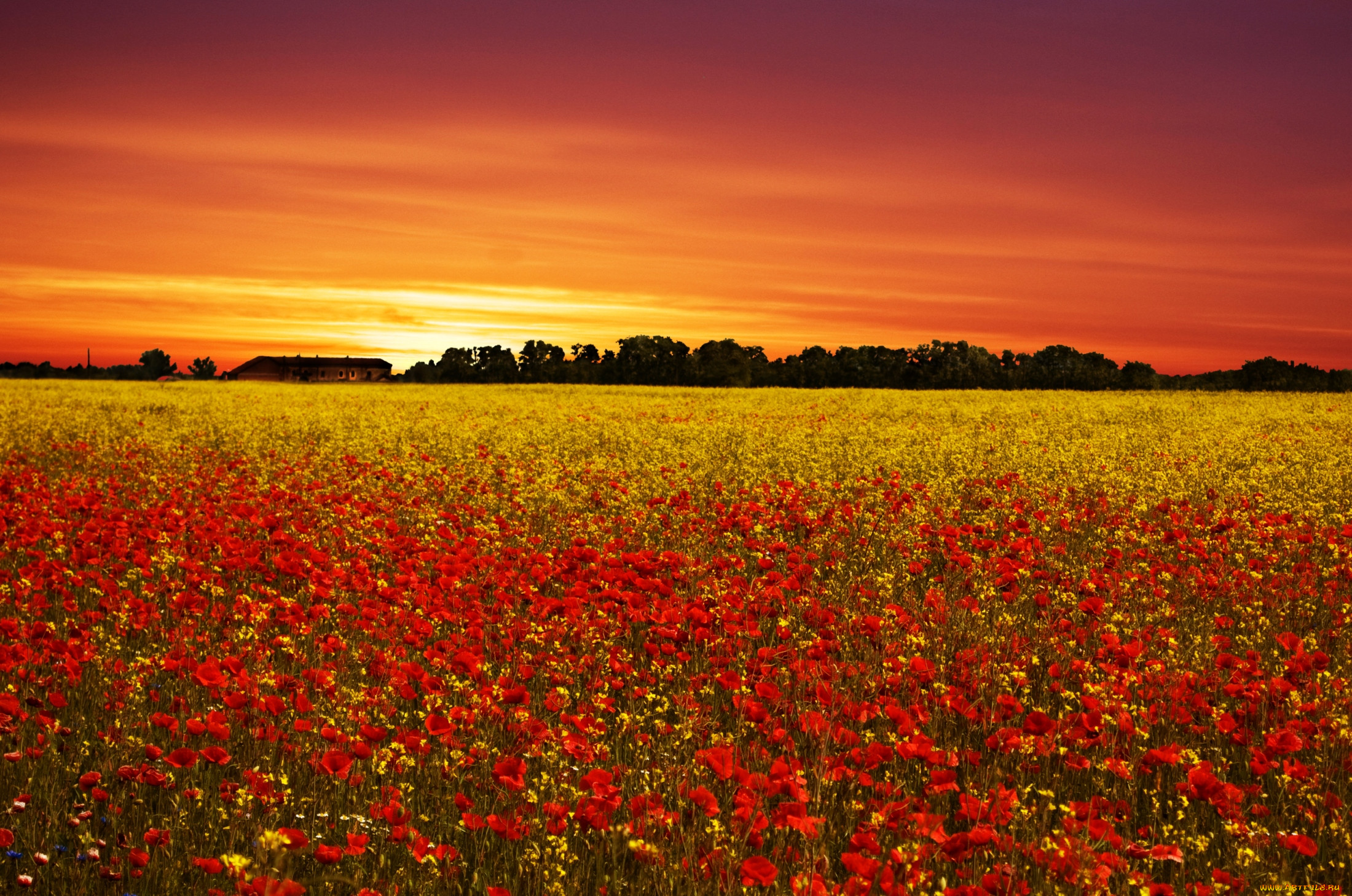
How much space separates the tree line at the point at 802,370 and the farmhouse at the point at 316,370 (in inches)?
1605

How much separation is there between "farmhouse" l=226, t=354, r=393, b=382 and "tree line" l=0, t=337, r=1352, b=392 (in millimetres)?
40762

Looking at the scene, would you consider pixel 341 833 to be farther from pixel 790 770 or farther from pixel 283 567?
pixel 283 567

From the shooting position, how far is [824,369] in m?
62.5

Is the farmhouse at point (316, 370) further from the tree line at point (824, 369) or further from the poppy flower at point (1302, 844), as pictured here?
the poppy flower at point (1302, 844)

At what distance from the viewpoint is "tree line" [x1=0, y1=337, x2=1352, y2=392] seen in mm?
51406

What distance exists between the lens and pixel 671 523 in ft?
24.5

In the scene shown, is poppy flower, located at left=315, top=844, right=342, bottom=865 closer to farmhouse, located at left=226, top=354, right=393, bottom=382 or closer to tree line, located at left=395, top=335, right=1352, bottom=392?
tree line, located at left=395, top=335, right=1352, bottom=392

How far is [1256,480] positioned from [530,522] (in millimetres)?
9138

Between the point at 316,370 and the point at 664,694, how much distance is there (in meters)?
119

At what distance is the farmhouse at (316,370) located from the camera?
373 ft

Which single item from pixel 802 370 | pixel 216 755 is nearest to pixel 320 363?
pixel 802 370

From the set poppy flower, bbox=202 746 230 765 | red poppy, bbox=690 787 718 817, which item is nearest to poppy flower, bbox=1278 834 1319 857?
red poppy, bbox=690 787 718 817

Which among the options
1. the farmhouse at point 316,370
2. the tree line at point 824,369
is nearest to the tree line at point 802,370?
the tree line at point 824,369

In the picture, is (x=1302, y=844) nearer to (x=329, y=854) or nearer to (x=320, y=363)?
(x=329, y=854)
